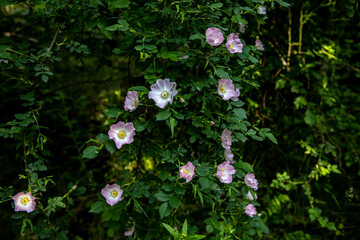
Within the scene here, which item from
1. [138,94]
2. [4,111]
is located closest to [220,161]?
[138,94]

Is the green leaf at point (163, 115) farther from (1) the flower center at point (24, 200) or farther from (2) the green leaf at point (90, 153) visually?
(1) the flower center at point (24, 200)

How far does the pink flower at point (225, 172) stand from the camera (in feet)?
3.76

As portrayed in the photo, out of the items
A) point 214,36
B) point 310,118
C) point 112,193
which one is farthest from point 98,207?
point 310,118

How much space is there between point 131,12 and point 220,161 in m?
0.91

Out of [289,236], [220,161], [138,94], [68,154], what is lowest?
[68,154]

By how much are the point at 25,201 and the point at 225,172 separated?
907 mm

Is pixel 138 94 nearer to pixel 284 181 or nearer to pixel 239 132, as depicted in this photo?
pixel 239 132

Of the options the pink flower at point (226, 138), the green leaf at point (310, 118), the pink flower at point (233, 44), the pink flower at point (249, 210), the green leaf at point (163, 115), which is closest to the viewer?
the green leaf at point (163, 115)

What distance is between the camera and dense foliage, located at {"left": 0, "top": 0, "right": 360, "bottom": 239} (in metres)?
1.15

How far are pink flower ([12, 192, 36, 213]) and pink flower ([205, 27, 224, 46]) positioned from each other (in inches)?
40.8

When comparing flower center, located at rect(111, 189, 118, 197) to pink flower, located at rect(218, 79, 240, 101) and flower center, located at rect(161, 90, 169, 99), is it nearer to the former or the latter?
flower center, located at rect(161, 90, 169, 99)

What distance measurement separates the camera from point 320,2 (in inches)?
83.4

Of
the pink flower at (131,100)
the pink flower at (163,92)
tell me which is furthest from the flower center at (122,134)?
the pink flower at (163,92)

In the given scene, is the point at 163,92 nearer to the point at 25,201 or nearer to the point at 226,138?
the point at 226,138
